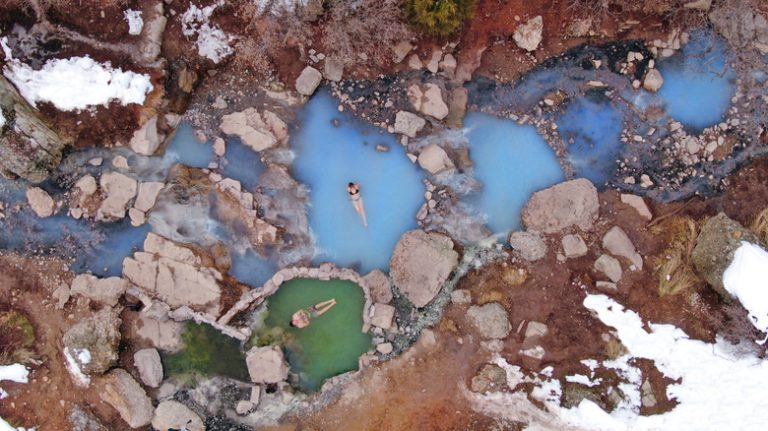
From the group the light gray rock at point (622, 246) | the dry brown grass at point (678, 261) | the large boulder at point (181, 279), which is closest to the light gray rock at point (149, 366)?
the large boulder at point (181, 279)

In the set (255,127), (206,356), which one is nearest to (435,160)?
(255,127)

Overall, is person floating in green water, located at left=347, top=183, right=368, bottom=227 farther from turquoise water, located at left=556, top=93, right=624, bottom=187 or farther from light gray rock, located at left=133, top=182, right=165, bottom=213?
turquoise water, located at left=556, top=93, right=624, bottom=187

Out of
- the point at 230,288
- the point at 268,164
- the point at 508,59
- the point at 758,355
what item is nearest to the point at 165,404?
the point at 230,288

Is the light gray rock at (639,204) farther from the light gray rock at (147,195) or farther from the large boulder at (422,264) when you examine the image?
the light gray rock at (147,195)

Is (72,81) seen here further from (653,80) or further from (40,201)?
(653,80)

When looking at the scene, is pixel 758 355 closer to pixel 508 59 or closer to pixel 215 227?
pixel 508 59
